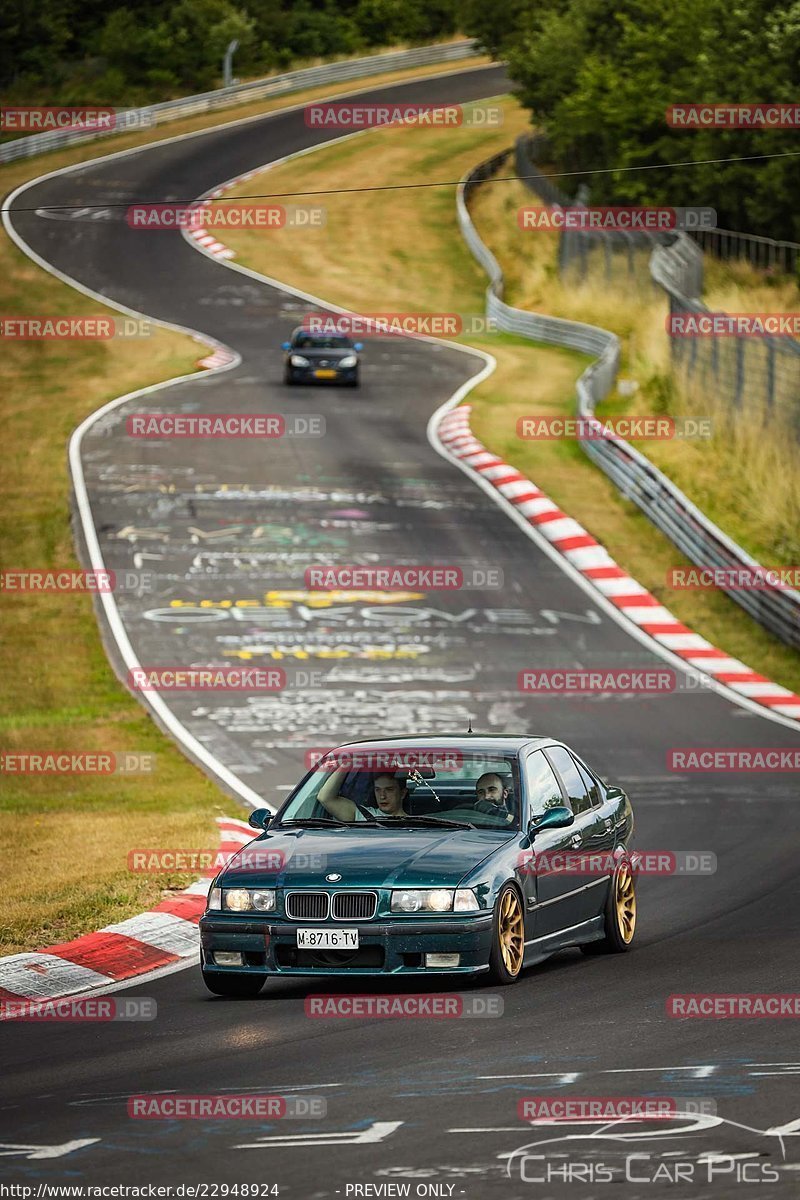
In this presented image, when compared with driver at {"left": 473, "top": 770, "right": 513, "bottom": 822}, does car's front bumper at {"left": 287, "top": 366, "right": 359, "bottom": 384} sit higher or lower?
higher

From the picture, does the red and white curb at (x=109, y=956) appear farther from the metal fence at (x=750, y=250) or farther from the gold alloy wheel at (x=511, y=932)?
the metal fence at (x=750, y=250)

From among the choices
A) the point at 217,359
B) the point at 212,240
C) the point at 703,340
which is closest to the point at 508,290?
the point at 212,240

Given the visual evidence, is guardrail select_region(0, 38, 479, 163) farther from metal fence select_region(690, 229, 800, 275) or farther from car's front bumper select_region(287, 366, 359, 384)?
car's front bumper select_region(287, 366, 359, 384)

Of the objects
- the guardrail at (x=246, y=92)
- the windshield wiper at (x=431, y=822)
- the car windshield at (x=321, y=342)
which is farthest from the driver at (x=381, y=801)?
the guardrail at (x=246, y=92)

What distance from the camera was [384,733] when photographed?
21188mm

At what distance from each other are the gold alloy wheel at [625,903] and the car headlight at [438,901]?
1982mm

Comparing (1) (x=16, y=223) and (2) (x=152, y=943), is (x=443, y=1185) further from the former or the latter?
(1) (x=16, y=223)

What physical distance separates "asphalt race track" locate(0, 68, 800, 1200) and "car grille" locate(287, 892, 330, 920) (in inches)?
20.1

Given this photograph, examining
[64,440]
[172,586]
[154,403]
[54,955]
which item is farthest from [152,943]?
[154,403]

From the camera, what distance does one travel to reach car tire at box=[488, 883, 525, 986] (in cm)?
1000

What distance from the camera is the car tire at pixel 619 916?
11531mm

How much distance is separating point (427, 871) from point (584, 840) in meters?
1.80

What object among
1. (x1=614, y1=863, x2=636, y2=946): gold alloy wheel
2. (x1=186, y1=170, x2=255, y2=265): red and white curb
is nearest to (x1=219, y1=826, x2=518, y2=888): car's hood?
(x1=614, y1=863, x2=636, y2=946): gold alloy wheel

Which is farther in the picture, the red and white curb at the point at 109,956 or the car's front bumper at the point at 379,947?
the red and white curb at the point at 109,956
